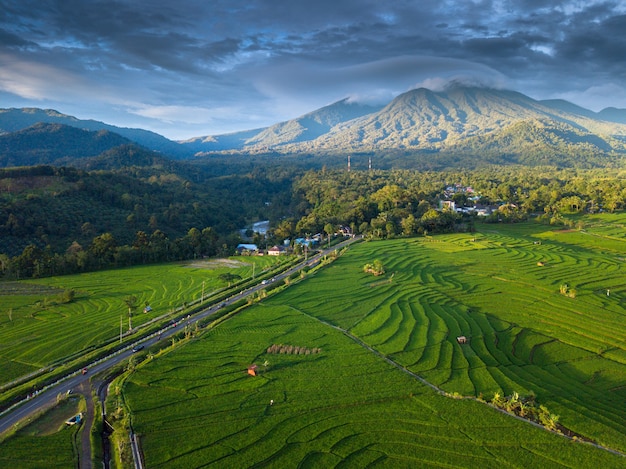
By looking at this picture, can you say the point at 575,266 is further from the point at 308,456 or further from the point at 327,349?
the point at 308,456

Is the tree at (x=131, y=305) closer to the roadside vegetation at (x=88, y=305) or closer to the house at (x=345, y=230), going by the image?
the roadside vegetation at (x=88, y=305)

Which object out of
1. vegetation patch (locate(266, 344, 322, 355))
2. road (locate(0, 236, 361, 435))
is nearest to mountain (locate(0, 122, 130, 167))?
road (locate(0, 236, 361, 435))

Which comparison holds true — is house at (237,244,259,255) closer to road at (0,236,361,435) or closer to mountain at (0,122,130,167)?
road at (0,236,361,435)

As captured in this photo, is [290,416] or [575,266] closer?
[290,416]

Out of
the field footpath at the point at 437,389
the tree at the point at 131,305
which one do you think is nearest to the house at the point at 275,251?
the tree at the point at 131,305

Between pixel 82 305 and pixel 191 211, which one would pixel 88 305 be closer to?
pixel 82 305

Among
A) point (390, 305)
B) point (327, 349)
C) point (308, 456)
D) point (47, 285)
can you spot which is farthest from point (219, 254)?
point (308, 456)
